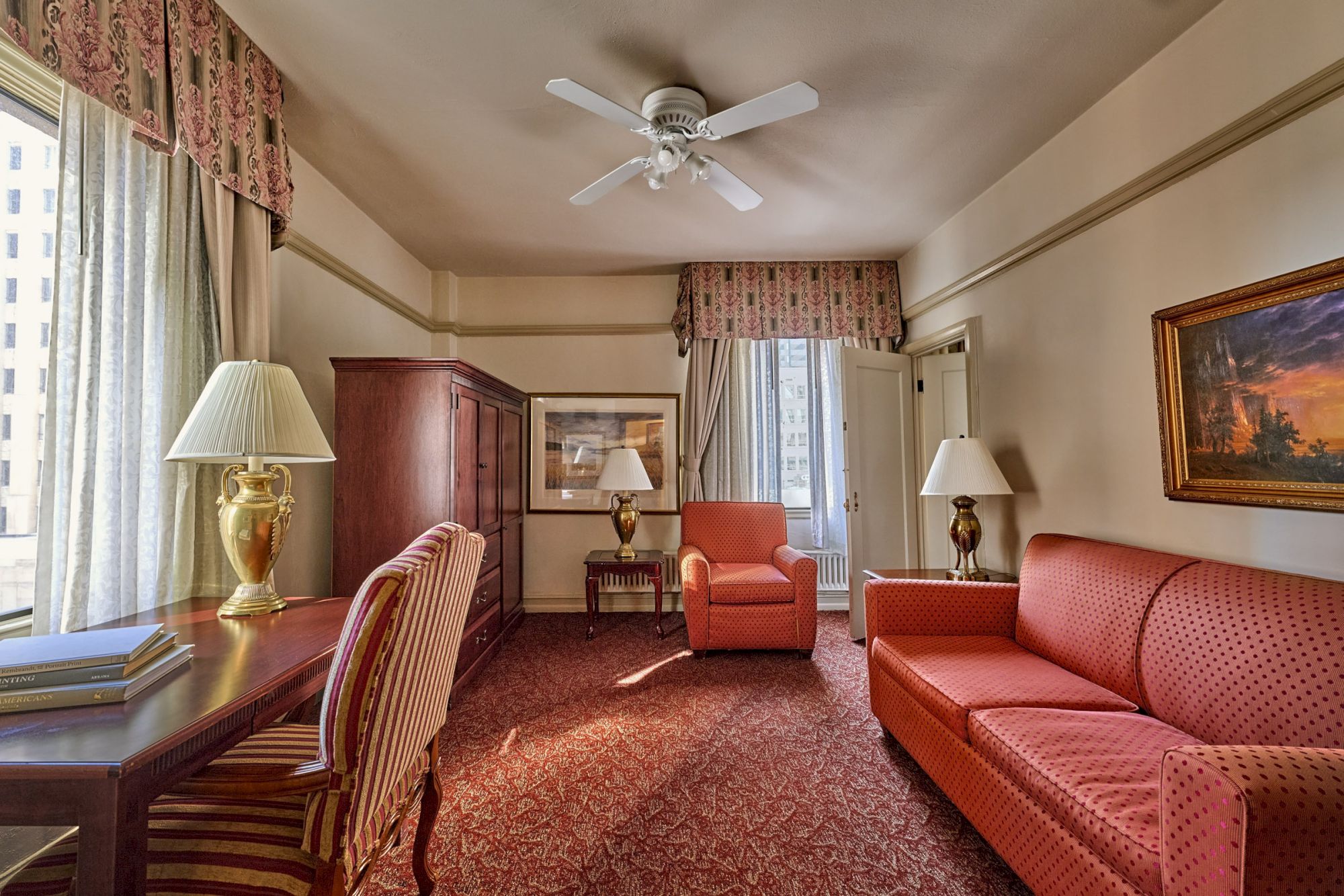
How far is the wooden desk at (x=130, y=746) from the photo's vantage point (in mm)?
794

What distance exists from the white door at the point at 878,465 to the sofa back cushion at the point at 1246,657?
1.95 meters

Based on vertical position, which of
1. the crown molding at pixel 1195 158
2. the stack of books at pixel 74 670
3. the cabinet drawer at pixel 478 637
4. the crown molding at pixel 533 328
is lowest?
the cabinet drawer at pixel 478 637

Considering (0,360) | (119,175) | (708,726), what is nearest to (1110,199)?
(708,726)

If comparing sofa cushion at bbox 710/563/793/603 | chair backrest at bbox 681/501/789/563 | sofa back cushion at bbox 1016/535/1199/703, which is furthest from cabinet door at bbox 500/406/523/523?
sofa back cushion at bbox 1016/535/1199/703

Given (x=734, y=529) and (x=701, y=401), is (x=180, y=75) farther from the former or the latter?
(x=734, y=529)

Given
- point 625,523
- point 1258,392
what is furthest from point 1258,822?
point 625,523

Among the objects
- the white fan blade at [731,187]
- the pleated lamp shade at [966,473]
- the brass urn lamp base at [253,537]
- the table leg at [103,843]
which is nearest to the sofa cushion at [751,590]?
the pleated lamp shade at [966,473]

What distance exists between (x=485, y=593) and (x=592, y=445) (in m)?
1.59

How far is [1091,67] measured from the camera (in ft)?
7.13

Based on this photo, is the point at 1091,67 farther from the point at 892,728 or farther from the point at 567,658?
the point at 567,658

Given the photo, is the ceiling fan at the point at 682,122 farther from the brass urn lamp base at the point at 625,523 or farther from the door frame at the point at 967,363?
the brass urn lamp base at the point at 625,523

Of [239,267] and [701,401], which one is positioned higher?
[239,267]

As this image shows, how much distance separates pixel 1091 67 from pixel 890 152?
2.71 feet

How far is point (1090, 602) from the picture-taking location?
2012 millimetres
